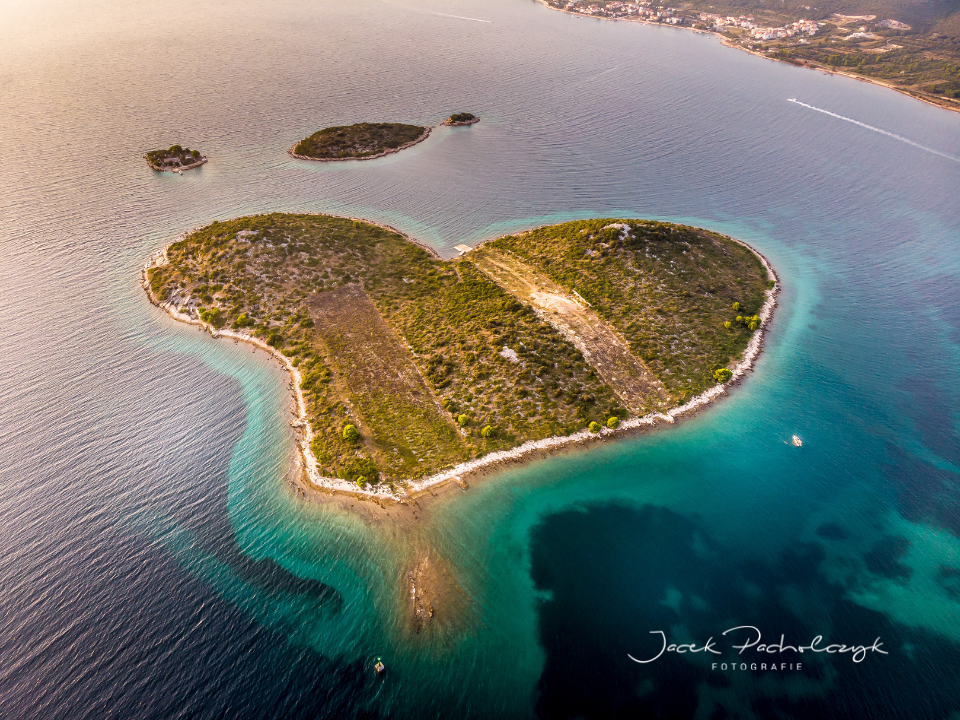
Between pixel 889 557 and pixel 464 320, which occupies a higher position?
pixel 464 320

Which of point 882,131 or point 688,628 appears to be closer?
point 688,628

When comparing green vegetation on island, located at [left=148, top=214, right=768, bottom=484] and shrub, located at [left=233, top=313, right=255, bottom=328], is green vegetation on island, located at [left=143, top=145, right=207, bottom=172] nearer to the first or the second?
green vegetation on island, located at [left=148, top=214, right=768, bottom=484]

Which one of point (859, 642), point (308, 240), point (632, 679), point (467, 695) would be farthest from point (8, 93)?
point (859, 642)

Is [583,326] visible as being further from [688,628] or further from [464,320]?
[688,628]

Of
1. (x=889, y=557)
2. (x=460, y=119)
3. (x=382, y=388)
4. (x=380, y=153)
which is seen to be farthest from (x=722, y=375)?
(x=460, y=119)

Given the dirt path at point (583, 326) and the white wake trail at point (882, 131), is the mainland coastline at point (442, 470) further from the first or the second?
the white wake trail at point (882, 131)

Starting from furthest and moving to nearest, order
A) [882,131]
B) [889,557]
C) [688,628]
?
[882,131] → [889,557] → [688,628]

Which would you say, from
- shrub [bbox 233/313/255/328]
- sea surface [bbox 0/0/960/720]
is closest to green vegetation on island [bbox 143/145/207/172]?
sea surface [bbox 0/0/960/720]
